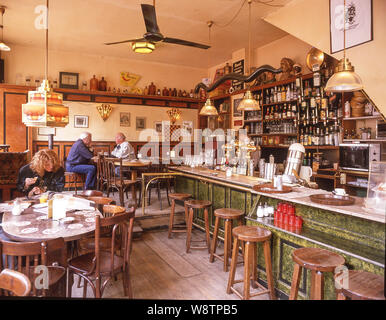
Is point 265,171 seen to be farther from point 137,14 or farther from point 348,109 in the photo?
point 137,14

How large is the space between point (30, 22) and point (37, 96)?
5.36 meters

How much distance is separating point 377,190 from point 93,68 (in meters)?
8.53

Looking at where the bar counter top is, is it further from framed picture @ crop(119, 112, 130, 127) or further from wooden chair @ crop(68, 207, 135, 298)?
framed picture @ crop(119, 112, 130, 127)

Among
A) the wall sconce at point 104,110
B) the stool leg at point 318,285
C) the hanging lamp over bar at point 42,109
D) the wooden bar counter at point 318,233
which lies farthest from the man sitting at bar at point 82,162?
the stool leg at point 318,285

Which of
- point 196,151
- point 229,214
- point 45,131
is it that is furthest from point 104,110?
point 229,214

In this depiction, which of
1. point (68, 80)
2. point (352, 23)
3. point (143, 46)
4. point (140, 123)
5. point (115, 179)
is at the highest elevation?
point (143, 46)

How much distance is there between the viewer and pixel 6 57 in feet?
25.6

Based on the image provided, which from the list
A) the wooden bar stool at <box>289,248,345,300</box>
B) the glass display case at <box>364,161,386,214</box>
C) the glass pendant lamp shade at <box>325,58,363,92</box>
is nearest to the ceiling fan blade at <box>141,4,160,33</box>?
the glass pendant lamp shade at <box>325,58,363,92</box>

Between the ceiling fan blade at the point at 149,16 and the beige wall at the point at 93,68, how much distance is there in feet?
16.7

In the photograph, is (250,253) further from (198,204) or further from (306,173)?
(306,173)

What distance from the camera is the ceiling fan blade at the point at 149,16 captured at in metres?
4.09

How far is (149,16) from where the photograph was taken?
13.7 ft

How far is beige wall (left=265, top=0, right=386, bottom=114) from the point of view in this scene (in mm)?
3768
